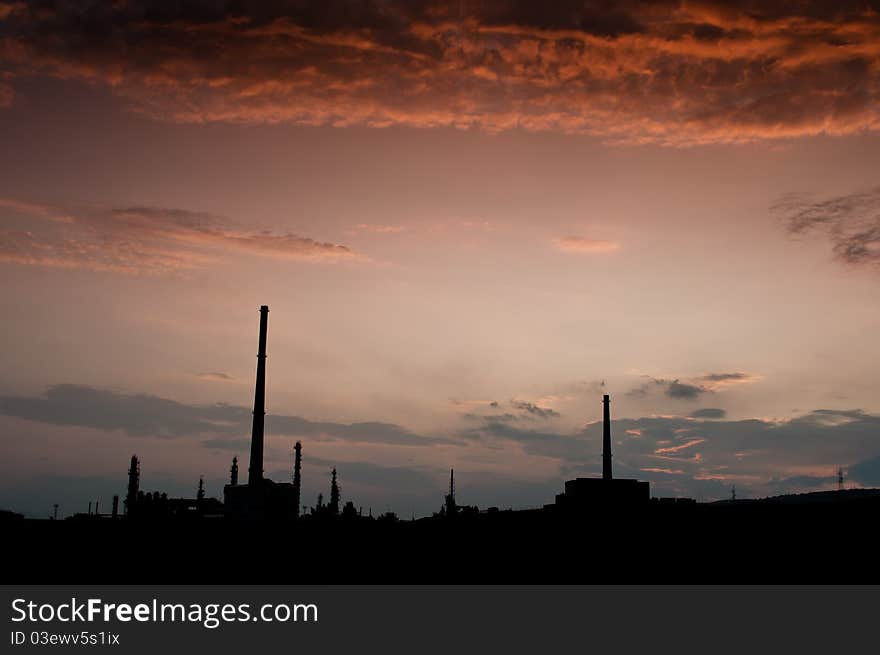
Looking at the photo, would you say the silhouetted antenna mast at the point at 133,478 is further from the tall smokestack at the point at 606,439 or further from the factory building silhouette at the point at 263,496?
the tall smokestack at the point at 606,439

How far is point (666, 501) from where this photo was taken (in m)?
45.8

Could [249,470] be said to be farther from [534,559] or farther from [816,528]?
[816,528]

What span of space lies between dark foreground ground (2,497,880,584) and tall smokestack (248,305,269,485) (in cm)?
1113

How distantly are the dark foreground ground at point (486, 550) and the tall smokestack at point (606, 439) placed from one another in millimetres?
23784

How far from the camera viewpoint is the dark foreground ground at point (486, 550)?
2714cm

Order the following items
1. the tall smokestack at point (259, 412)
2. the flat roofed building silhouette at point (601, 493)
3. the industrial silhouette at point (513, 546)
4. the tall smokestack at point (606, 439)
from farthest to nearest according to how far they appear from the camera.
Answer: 1. the tall smokestack at point (606, 439)
2. the tall smokestack at point (259, 412)
3. the flat roofed building silhouette at point (601, 493)
4. the industrial silhouette at point (513, 546)

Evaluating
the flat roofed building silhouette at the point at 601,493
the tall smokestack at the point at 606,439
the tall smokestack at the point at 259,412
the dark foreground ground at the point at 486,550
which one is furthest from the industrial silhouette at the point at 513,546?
the tall smokestack at the point at 606,439

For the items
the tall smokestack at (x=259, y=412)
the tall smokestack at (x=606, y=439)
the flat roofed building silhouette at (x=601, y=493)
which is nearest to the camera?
the flat roofed building silhouette at (x=601, y=493)
